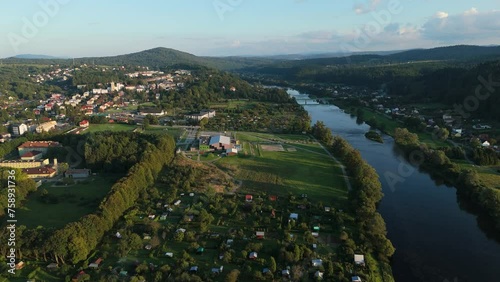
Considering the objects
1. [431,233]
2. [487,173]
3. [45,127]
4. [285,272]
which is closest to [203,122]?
[45,127]

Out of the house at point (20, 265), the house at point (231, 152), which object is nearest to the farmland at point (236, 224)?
the house at point (231, 152)

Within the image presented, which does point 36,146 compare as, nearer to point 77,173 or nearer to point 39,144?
point 39,144

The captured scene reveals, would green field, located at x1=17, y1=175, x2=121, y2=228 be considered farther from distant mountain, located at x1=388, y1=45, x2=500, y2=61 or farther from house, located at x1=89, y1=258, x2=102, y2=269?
distant mountain, located at x1=388, y1=45, x2=500, y2=61

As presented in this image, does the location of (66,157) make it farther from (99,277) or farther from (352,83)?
(352,83)

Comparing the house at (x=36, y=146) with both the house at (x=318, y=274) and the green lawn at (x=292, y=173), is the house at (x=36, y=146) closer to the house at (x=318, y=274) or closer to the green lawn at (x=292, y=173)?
the green lawn at (x=292, y=173)

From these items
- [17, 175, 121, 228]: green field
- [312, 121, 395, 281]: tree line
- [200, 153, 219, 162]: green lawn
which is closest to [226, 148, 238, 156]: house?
[200, 153, 219, 162]: green lawn
